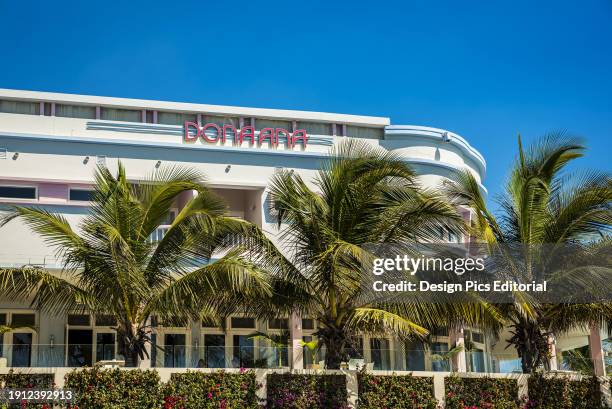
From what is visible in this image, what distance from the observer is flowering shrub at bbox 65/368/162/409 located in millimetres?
18500

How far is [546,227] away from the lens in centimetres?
2155

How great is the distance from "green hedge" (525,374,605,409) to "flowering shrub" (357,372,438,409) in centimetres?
256

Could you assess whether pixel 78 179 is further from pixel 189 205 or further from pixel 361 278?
pixel 361 278

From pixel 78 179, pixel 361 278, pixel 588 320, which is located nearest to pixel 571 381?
pixel 588 320

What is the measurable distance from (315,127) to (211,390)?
15153 mm

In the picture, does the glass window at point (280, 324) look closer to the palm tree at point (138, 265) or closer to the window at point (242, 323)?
the window at point (242, 323)

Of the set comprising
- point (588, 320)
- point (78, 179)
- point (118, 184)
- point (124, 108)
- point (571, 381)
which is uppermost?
point (124, 108)

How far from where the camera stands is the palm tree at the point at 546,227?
21.2 m

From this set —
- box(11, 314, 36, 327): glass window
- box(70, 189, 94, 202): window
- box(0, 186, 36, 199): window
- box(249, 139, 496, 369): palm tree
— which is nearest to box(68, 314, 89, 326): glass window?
box(11, 314, 36, 327): glass window

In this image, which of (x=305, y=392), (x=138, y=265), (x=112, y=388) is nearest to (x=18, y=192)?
(x=138, y=265)

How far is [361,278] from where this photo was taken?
64.9 feet

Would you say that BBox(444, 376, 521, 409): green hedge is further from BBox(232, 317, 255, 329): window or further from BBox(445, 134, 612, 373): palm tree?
BBox(232, 317, 255, 329): window

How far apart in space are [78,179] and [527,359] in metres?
14.9

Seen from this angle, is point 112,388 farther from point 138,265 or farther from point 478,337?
point 478,337
